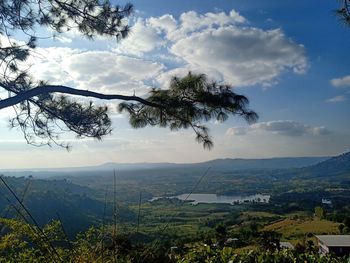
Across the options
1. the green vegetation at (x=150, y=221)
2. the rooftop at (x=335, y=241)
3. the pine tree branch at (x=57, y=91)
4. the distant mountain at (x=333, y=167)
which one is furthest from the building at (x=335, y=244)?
the distant mountain at (x=333, y=167)

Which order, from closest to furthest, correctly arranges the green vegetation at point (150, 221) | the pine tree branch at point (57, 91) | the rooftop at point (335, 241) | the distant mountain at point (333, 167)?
the green vegetation at point (150, 221) < the pine tree branch at point (57, 91) < the rooftop at point (335, 241) < the distant mountain at point (333, 167)

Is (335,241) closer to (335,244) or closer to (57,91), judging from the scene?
(335,244)

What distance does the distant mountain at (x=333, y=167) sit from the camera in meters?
163

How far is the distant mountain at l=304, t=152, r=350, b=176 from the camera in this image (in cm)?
16260

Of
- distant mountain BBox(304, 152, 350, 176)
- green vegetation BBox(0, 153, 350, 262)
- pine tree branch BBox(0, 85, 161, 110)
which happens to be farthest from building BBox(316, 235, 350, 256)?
distant mountain BBox(304, 152, 350, 176)

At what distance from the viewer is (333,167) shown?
178 m

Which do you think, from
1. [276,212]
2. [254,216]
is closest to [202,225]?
[254,216]

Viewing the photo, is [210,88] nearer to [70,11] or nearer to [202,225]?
[70,11]

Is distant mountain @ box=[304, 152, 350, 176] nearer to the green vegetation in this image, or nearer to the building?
the green vegetation

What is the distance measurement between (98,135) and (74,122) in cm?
32

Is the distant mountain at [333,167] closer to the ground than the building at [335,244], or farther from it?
farther from it

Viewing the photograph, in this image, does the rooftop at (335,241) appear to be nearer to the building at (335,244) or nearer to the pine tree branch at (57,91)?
the building at (335,244)

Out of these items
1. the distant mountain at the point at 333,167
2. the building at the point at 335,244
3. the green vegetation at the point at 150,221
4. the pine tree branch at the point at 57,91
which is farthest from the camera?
the distant mountain at the point at 333,167

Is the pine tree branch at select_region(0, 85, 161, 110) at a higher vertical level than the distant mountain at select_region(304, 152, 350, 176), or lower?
higher
